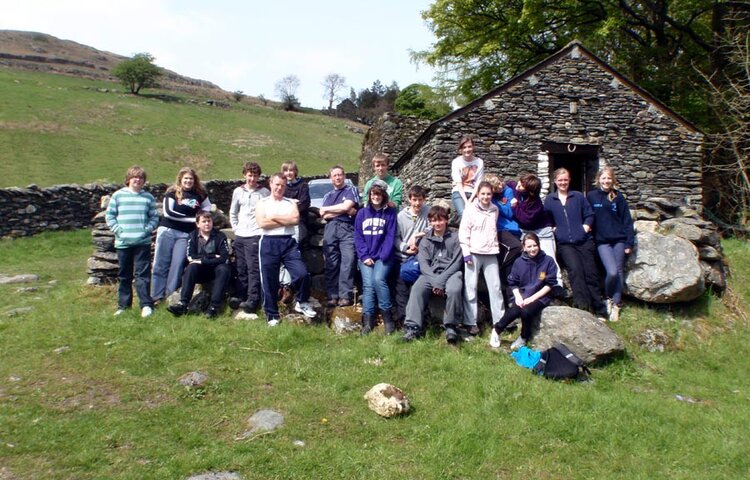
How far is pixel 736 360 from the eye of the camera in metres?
6.80

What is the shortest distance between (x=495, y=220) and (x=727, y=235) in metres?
10.3

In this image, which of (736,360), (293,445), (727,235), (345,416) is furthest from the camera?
(727,235)

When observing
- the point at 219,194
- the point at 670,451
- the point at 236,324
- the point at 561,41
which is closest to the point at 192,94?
the point at 219,194

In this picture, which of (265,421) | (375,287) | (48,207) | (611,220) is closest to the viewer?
(265,421)

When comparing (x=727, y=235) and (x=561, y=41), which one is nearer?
(x=727, y=235)

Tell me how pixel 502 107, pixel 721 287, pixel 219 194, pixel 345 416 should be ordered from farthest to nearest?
pixel 219 194 → pixel 502 107 → pixel 721 287 → pixel 345 416

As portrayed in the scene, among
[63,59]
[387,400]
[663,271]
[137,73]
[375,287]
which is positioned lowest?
A: [387,400]

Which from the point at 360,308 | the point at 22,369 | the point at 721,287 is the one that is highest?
the point at 721,287

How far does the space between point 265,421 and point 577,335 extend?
12.0ft

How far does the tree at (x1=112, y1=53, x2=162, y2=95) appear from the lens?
50.9 meters

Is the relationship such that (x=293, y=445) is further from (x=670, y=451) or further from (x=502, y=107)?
(x=502, y=107)

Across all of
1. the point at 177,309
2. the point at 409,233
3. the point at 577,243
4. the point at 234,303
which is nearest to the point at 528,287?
the point at 577,243

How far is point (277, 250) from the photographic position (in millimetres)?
7066

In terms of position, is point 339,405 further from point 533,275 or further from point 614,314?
point 614,314
